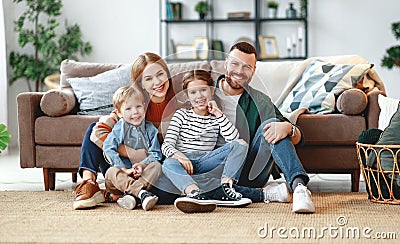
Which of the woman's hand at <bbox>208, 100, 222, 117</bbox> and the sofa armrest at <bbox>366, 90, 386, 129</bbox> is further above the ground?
the woman's hand at <bbox>208, 100, 222, 117</bbox>

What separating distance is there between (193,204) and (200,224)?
23cm

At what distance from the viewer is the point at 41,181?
4.38m

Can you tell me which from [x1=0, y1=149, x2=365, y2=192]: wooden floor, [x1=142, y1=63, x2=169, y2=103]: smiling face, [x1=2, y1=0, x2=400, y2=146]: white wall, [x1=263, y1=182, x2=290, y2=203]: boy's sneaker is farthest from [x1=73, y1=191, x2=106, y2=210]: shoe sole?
[x1=2, y1=0, x2=400, y2=146]: white wall

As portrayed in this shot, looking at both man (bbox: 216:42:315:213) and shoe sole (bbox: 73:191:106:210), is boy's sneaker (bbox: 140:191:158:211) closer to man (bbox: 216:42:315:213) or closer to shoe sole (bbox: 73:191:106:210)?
shoe sole (bbox: 73:191:106:210)

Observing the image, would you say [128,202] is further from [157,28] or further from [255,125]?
[157,28]

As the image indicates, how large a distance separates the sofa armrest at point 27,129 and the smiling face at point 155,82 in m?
0.91

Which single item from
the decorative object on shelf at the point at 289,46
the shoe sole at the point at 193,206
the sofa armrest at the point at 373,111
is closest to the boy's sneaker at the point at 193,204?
the shoe sole at the point at 193,206

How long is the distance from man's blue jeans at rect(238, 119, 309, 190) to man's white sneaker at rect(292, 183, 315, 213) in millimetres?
119

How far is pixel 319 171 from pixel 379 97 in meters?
0.51

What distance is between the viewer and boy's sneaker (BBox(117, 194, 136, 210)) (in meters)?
3.08

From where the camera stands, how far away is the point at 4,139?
3779 millimetres

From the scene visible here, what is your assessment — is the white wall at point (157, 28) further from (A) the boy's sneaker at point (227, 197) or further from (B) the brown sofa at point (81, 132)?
(A) the boy's sneaker at point (227, 197)

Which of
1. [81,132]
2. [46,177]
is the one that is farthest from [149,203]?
[46,177]

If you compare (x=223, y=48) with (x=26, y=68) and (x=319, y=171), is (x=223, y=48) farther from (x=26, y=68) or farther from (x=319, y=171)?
(x=319, y=171)
